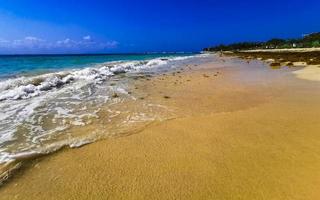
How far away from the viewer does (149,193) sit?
2.92 metres

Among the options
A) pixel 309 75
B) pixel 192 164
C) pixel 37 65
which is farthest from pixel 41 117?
pixel 37 65

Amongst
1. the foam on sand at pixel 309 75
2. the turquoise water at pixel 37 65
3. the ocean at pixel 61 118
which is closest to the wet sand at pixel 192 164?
the ocean at pixel 61 118

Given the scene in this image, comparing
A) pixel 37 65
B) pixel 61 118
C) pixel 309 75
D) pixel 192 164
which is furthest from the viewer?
pixel 37 65

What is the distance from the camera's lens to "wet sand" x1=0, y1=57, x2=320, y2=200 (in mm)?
2941

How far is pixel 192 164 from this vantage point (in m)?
3.59

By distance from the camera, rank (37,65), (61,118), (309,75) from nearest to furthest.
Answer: (61,118)
(309,75)
(37,65)

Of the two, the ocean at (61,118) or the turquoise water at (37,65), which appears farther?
the turquoise water at (37,65)

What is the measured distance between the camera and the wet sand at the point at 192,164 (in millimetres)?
2941

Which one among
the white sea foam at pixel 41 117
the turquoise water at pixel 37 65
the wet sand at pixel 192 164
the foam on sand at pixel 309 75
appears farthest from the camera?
the turquoise water at pixel 37 65

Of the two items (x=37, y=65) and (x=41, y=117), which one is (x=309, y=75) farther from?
(x=37, y=65)

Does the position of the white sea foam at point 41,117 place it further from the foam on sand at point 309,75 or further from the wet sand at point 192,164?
the foam on sand at point 309,75

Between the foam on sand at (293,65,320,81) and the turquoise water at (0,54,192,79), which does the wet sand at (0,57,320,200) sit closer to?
the foam on sand at (293,65,320,81)

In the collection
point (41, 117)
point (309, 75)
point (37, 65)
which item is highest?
point (41, 117)

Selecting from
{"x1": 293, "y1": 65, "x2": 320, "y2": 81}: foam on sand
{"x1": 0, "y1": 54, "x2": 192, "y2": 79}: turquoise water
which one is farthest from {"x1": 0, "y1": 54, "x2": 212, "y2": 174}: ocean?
{"x1": 0, "y1": 54, "x2": 192, "y2": 79}: turquoise water
